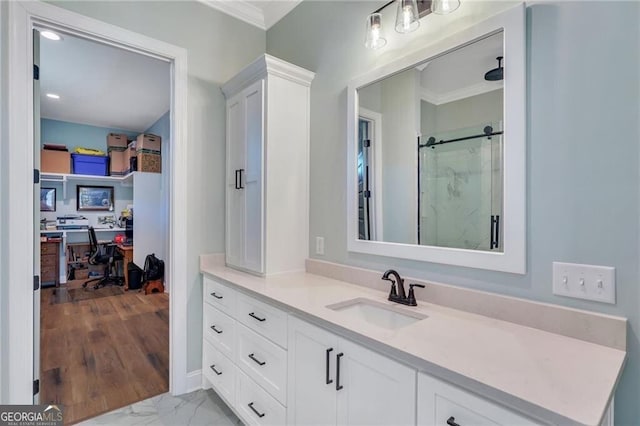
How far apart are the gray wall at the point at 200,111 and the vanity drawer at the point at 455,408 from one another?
1797 millimetres

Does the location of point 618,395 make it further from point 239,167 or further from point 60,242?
point 60,242

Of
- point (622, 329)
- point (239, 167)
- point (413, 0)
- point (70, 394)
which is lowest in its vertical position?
point (70, 394)

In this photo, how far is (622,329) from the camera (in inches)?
38.5

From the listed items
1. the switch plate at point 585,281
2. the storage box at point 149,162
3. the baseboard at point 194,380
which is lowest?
the baseboard at point 194,380

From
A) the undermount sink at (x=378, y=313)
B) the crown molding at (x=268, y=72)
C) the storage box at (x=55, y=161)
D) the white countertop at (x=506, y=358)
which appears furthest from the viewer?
the storage box at (x=55, y=161)

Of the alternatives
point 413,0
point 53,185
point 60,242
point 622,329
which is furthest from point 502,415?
point 53,185

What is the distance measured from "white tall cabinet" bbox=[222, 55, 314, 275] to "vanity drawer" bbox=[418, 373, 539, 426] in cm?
127

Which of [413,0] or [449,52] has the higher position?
→ [413,0]

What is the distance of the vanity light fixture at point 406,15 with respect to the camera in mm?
1426

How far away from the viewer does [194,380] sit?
2.22 meters

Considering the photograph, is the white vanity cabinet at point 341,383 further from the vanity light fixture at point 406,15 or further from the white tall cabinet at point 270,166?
the vanity light fixture at point 406,15

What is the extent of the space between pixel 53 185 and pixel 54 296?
2.03m

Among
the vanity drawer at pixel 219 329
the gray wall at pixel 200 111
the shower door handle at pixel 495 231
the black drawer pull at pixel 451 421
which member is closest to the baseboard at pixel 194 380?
the gray wall at pixel 200 111

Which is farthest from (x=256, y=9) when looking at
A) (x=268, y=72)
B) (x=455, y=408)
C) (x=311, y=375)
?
(x=455, y=408)
